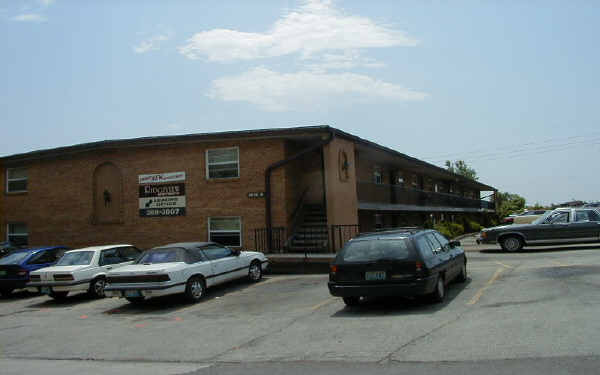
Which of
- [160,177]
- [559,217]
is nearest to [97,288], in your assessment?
[160,177]

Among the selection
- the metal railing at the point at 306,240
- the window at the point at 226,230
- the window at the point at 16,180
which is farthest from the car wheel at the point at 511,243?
the window at the point at 16,180

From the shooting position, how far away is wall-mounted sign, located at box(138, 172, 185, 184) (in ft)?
67.3

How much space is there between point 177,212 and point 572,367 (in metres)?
16.6

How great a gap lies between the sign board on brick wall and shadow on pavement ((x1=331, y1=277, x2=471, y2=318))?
1106cm

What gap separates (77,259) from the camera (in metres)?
14.9

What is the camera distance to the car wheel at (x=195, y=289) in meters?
12.7

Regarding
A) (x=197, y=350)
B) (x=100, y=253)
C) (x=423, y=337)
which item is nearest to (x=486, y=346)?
(x=423, y=337)

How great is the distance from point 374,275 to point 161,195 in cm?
1288

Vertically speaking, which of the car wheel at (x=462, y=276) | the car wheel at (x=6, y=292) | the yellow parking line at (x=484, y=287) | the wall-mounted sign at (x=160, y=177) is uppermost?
the wall-mounted sign at (x=160, y=177)

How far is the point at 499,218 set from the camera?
5197 cm

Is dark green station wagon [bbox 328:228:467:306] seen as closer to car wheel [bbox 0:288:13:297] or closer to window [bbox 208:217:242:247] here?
window [bbox 208:217:242:247]

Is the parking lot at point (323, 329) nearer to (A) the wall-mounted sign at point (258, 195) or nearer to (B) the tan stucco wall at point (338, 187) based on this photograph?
(B) the tan stucco wall at point (338, 187)

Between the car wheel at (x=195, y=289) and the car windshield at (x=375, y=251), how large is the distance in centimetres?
425

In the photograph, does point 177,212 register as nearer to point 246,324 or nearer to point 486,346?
point 246,324
